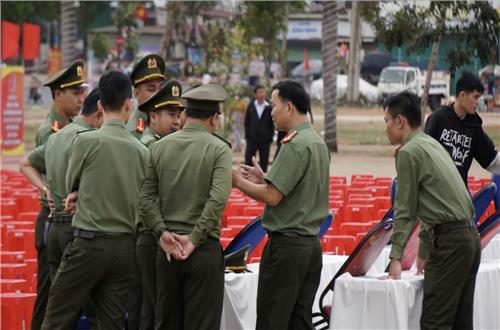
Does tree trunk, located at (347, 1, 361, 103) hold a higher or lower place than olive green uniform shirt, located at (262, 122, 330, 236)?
lower

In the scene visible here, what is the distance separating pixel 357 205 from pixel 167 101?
5410 millimetres

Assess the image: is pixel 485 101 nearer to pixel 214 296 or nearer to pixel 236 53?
pixel 236 53

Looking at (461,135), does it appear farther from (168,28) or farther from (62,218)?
(168,28)

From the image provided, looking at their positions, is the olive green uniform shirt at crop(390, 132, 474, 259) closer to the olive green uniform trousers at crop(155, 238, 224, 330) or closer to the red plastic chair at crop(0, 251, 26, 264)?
the olive green uniform trousers at crop(155, 238, 224, 330)

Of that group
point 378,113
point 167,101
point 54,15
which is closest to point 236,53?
point 378,113

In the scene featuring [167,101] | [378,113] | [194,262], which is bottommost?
[378,113]

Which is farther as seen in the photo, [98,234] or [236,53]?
[236,53]

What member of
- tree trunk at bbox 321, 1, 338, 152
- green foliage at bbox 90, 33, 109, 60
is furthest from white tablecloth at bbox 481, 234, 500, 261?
green foliage at bbox 90, 33, 109, 60

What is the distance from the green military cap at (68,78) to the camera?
31.8ft

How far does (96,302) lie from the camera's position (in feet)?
27.1

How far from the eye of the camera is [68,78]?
9.71m

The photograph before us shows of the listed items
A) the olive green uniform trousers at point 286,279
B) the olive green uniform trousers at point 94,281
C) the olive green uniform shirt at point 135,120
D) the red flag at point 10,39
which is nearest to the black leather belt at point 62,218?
the olive green uniform trousers at point 94,281

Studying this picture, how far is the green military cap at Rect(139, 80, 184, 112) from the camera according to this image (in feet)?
29.7

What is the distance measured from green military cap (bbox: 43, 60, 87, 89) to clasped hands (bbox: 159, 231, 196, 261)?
2231mm
